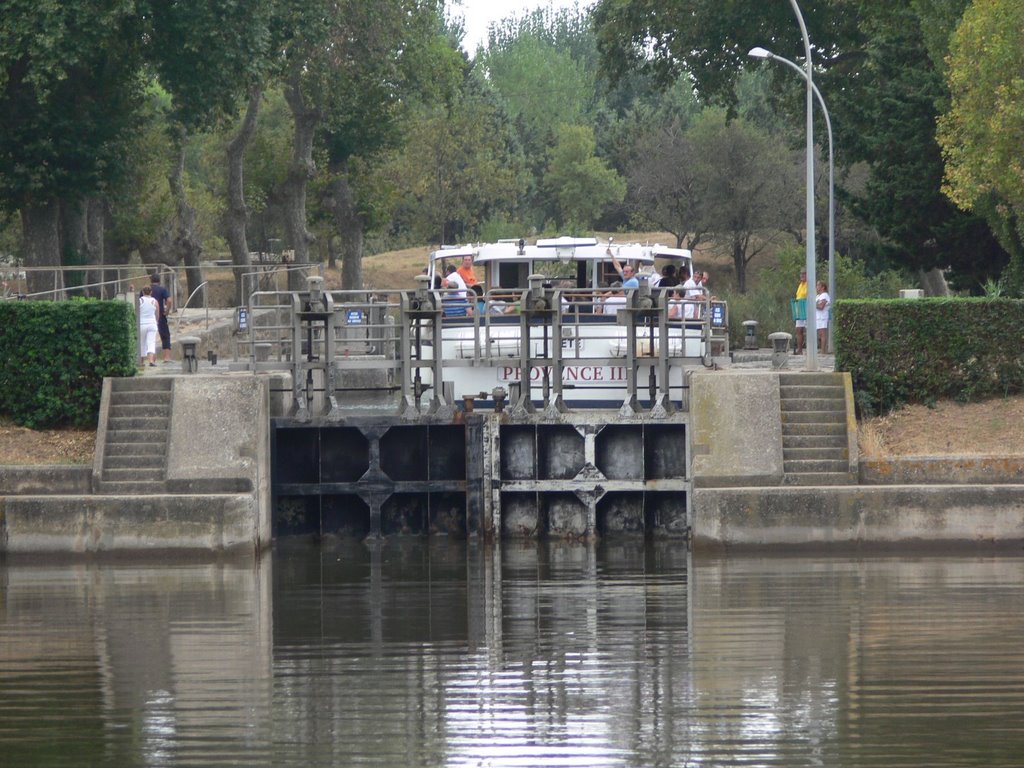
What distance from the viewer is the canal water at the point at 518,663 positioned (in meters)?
12.6

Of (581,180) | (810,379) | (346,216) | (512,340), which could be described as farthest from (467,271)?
(581,180)

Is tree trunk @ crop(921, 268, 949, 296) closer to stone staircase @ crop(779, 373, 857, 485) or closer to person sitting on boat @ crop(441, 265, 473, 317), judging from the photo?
person sitting on boat @ crop(441, 265, 473, 317)

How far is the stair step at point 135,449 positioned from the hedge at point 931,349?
975cm

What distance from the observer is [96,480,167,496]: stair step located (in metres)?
23.1

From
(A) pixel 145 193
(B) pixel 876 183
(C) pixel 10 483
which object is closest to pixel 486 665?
(C) pixel 10 483

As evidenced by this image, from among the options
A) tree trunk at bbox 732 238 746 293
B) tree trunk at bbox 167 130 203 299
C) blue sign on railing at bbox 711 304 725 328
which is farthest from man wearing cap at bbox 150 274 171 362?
tree trunk at bbox 732 238 746 293

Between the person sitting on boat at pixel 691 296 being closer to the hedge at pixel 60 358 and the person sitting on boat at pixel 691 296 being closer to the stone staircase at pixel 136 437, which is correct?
the stone staircase at pixel 136 437

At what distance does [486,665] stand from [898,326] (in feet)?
38.4

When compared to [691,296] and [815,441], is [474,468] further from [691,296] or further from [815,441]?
[691,296]

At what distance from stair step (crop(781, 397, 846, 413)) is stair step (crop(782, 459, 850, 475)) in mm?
1217

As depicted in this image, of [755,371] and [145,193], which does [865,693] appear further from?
[145,193]

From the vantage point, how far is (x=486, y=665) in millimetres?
15656

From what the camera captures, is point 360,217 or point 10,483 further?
point 360,217

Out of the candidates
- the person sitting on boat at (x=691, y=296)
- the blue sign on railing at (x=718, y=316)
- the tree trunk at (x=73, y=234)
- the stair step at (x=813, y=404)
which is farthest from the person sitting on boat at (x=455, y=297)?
the tree trunk at (x=73, y=234)
